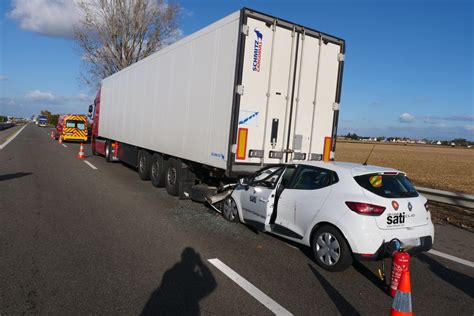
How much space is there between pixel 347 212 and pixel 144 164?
28.4ft

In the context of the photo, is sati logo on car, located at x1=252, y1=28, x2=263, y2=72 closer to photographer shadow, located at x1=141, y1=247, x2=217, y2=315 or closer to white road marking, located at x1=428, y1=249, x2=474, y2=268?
photographer shadow, located at x1=141, y1=247, x2=217, y2=315

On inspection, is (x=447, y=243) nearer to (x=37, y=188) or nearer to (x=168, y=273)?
(x=168, y=273)

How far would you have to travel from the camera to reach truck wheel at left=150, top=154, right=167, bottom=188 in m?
10.8

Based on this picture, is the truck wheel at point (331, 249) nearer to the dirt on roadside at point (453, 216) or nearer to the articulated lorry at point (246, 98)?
the articulated lorry at point (246, 98)

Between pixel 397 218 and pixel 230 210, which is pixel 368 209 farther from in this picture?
pixel 230 210

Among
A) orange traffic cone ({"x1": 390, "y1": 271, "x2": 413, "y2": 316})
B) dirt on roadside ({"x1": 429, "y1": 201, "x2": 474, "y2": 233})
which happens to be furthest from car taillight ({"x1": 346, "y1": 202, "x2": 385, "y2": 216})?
dirt on roadside ({"x1": 429, "y1": 201, "x2": 474, "y2": 233})

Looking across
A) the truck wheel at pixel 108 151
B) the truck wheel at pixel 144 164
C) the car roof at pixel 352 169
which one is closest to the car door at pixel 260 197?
the car roof at pixel 352 169

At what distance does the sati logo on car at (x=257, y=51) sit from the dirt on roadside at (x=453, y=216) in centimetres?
509

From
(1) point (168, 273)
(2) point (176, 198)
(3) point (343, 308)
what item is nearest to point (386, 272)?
(3) point (343, 308)

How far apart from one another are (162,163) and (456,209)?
773 cm

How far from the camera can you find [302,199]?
5543 millimetres

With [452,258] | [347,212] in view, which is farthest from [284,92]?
[452,258]

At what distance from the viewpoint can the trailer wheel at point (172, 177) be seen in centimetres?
988

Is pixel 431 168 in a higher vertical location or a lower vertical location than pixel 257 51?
lower
